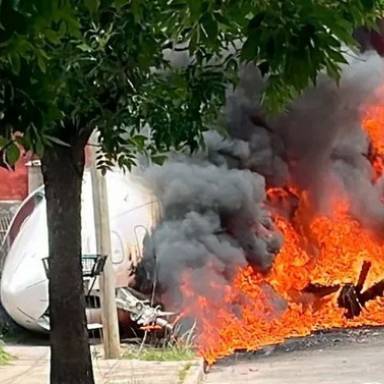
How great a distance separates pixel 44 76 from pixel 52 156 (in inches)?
96.2

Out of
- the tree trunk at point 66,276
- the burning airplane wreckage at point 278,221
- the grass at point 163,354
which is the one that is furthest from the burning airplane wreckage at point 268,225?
the tree trunk at point 66,276

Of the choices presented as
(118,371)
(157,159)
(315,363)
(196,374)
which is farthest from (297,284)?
(157,159)

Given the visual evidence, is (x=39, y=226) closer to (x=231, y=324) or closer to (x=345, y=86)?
(x=231, y=324)

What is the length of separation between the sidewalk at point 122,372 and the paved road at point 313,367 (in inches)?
13.7

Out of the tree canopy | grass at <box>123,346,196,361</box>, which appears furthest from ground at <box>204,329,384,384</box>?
the tree canopy

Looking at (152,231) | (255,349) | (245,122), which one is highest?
(245,122)

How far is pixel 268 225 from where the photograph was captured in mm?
14586

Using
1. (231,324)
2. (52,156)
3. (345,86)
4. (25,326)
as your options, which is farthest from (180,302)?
(52,156)

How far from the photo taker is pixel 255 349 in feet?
41.4

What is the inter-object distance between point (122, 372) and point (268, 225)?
16.2ft

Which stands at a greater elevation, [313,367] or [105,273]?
[105,273]

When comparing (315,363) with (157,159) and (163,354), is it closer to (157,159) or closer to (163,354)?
(163,354)

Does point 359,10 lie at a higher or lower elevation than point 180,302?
higher

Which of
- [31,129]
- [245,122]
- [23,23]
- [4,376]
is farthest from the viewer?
[245,122]
